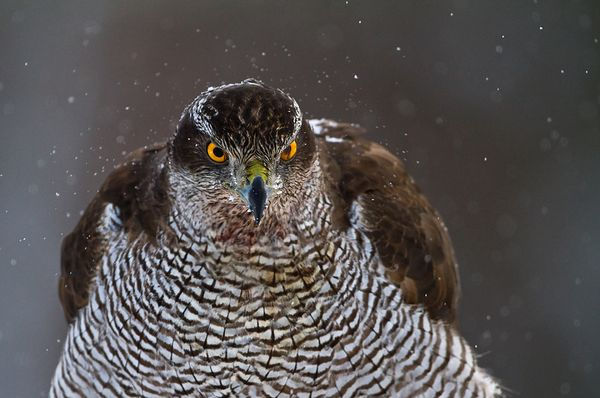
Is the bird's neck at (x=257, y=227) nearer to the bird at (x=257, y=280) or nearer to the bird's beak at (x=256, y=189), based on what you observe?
the bird at (x=257, y=280)

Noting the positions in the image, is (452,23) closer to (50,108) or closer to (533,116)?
(533,116)

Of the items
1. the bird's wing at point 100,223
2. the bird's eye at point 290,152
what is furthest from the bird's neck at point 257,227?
the bird's wing at point 100,223

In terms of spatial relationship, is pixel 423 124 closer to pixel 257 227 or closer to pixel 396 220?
pixel 396 220

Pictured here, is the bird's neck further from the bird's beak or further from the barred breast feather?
the bird's beak

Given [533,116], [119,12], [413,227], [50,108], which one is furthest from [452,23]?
[413,227]

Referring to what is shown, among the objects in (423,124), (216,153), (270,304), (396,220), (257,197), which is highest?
(423,124)

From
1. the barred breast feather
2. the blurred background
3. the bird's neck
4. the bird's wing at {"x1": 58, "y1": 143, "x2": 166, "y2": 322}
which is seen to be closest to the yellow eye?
the bird's neck

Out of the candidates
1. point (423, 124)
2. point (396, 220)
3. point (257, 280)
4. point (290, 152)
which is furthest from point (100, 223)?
point (423, 124)
